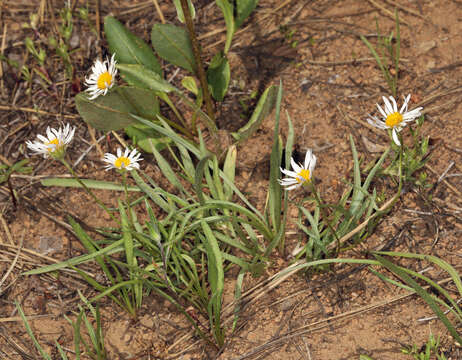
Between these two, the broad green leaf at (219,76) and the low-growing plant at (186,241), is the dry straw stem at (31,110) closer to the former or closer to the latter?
the low-growing plant at (186,241)

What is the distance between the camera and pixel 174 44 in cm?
189

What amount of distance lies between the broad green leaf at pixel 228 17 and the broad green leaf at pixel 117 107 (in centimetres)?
43

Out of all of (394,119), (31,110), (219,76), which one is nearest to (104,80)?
(219,76)

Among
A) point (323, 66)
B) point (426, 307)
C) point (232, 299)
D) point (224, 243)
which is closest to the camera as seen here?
point (426, 307)

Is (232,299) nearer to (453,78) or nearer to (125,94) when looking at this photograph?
(125,94)

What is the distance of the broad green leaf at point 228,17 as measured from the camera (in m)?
1.92

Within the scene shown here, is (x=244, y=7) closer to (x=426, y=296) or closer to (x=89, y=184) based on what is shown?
(x=89, y=184)

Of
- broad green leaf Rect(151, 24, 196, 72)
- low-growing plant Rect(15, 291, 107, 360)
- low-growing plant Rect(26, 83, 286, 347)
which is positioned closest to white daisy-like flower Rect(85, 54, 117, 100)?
low-growing plant Rect(26, 83, 286, 347)

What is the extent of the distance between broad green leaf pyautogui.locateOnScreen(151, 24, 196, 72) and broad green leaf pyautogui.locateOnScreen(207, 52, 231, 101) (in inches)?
→ 3.0

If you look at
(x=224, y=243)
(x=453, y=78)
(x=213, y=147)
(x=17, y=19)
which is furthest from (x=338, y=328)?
(x=17, y=19)

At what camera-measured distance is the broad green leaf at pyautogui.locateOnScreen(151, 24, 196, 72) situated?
1.87 meters

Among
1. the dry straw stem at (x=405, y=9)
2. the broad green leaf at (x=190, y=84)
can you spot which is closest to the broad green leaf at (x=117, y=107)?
the broad green leaf at (x=190, y=84)

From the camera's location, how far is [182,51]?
1902 millimetres

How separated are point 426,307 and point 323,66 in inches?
41.7
